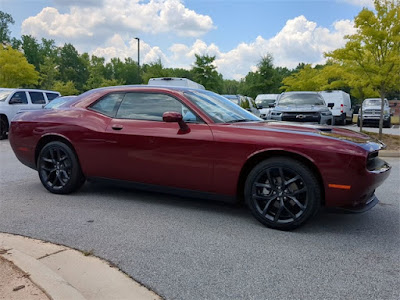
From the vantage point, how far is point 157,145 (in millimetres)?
4141

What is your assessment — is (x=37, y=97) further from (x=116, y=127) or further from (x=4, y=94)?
(x=116, y=127)

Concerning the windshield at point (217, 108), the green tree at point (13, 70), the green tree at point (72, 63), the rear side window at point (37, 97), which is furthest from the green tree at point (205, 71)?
the green tree at point (72, 63)

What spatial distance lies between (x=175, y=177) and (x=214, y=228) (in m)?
0.79

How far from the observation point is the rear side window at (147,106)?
4.29m

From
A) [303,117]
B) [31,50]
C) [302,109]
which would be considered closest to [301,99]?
[302,109]

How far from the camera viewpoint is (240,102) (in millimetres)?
13312

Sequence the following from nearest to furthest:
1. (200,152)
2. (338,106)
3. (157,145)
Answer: (200,152), (157,145), (338,106)

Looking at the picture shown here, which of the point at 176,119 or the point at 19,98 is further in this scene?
the point at 19,98

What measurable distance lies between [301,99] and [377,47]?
281cm

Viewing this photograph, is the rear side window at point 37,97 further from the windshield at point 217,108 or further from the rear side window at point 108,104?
the windshield at point 217,108

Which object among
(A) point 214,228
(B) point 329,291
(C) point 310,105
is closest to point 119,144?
(A) point 214,228

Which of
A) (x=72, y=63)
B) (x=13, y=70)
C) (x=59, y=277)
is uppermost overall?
(x=72, y=63)

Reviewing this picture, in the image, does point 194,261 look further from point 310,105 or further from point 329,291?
point 310,105

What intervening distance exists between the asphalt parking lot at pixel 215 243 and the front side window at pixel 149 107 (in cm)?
112
